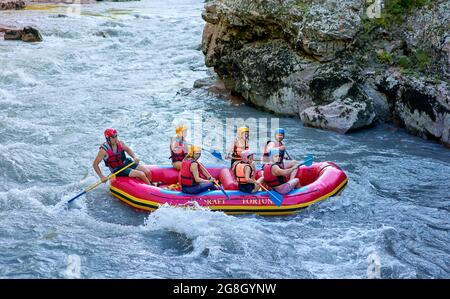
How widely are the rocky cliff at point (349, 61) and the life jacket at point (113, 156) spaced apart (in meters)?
4.67

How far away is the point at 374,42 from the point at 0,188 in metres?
7.89

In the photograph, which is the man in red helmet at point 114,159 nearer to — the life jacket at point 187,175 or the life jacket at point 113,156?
the life jacket at point 113,156

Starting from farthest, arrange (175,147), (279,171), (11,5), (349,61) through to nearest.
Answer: (11,5), (349,61), (175,147), (279,171)

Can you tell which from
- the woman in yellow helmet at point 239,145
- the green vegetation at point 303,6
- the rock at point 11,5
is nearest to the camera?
the woman in yellow helmet at point 239,145

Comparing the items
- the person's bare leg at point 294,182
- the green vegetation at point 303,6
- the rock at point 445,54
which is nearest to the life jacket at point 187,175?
the person's bare leg at point 294,182

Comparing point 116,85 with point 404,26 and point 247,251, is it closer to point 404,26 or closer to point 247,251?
point 404,26

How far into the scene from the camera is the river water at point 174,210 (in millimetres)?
6836

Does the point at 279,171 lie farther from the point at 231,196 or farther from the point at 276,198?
the point at 231,196

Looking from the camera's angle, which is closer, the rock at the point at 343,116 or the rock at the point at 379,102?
the rock at the point at 343,116

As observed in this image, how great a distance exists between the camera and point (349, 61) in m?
12.0

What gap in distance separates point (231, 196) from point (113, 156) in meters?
1.92

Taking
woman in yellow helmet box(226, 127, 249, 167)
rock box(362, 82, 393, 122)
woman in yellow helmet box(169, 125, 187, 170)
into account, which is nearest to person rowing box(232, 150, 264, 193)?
woman in yellow helmet box(226, 127, 249, 167)

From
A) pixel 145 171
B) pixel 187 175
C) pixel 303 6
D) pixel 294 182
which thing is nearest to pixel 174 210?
pixel 187 175

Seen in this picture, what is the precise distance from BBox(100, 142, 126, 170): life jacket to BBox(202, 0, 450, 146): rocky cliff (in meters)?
4.67
